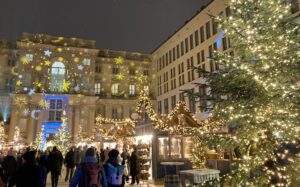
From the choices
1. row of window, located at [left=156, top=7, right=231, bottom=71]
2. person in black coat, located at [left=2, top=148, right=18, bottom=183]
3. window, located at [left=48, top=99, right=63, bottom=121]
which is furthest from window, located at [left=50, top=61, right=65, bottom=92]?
person in black coat, located at [left=2, top=148, right=18, bottom=183]

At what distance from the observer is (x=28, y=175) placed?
16.9 feet

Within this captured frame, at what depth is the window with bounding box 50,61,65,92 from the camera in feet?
A: 131

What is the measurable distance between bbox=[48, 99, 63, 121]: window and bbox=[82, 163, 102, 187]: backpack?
36.4 m

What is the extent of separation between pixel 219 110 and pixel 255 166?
1.70 meters

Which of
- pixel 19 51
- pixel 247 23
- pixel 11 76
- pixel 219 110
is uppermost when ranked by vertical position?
pixel 19 51

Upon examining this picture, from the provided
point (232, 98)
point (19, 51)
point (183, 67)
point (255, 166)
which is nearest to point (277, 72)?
point (232, 98)

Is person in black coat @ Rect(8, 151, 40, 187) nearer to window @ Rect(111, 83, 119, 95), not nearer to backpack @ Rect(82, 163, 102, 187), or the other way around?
backpack @ Rect(82, 163, 102, 187)

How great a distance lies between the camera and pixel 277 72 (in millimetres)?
6660

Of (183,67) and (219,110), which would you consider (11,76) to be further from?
(219,110)

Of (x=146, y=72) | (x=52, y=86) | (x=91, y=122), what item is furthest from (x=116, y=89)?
(x=52, y=86)

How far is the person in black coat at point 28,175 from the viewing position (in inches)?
202

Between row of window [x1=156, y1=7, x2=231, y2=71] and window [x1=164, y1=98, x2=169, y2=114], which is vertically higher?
row of window [x1=156, y1=7, x2=231, y2=71]

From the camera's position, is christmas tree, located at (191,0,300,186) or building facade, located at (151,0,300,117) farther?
building facade, located at (151,0,300,117)

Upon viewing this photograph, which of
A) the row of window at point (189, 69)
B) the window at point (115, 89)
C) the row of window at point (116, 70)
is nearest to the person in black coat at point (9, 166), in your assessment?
the row of window at point (189, 69)
